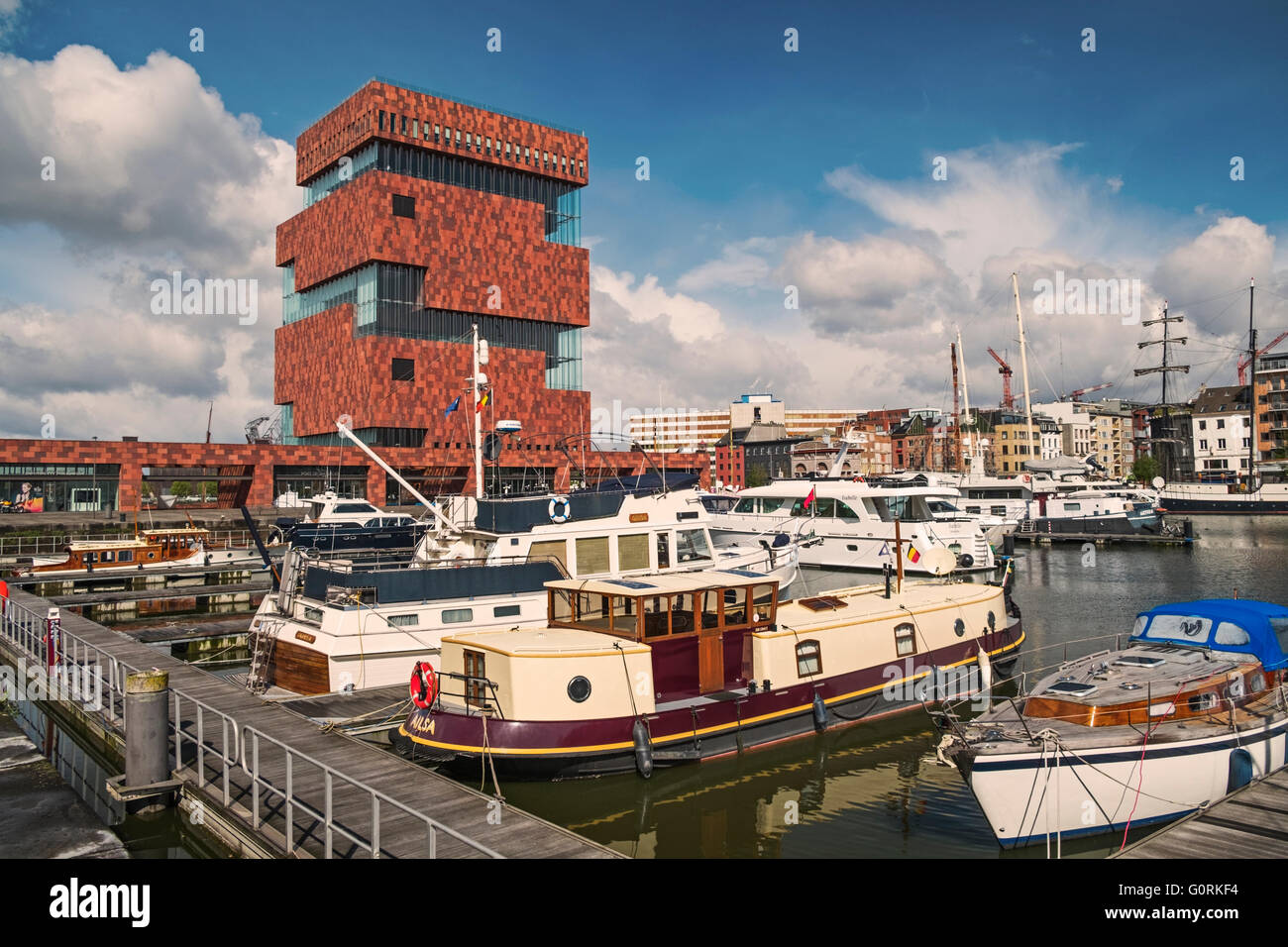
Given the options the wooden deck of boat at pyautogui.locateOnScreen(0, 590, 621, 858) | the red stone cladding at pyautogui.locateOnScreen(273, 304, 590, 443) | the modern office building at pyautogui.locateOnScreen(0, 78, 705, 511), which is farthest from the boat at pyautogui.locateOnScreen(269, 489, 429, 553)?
the red stone cladding at pyautogui.locateOnScreen(273, 304, 590, 443)

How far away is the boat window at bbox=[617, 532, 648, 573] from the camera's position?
76.5 feet

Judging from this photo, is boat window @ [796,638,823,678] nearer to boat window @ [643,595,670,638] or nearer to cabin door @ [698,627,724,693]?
cabin door @ [698,627,724,693]

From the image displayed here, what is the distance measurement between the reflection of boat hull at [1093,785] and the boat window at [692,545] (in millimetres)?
13534

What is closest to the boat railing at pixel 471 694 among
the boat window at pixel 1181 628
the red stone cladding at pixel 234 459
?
the boat window at pixel 1181 628

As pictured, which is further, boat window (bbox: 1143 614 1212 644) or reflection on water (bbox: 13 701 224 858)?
boat window (bbox: 1143 614 1212 644)

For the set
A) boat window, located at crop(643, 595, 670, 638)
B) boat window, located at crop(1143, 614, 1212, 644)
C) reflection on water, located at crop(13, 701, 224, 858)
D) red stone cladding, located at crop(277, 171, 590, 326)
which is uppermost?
red stone cladding, located at crop(277, 171, 590, 326)

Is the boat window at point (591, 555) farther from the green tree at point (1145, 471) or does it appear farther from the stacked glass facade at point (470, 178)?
the green tree at point (1145, 471)

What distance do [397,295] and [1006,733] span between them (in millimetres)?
84607

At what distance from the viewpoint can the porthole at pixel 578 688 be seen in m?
15.1

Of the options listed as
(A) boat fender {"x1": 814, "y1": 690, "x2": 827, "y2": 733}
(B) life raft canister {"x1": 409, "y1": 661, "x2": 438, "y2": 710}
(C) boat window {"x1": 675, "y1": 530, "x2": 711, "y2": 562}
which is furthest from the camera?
(C) boat window {"x1": 675, "y1": 530, "x2": 711, "y2": 562}

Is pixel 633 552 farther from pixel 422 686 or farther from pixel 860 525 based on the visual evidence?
pixel 860 525

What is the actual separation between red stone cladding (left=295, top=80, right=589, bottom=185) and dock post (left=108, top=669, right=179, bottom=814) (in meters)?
86.0

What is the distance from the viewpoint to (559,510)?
76.4 ft

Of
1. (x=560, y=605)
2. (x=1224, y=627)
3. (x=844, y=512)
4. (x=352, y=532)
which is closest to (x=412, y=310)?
(x=844, y=512)
